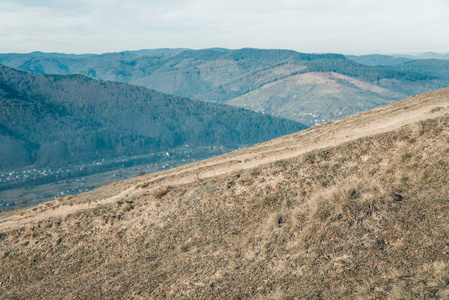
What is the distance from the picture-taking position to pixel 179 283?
13.7m

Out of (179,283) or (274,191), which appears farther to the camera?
(274,191)

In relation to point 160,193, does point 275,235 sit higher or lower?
higher

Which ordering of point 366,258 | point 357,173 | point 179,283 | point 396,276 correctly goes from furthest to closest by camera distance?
point 357,173 → point 179,283 → point 366,258 → point 396,276

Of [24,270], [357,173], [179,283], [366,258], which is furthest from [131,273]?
[357,173]

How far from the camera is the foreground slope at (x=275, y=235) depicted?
1150 cm

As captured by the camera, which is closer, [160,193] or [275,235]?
[275,235]

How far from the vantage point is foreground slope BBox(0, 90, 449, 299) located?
11.5 m

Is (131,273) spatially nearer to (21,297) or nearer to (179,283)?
(179,283)

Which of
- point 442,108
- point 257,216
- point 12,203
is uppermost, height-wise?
point 442,108

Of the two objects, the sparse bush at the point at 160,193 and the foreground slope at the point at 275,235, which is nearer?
the foreground slope at the point at 275,235

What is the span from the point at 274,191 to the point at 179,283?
8.07 meters

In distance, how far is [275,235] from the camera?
15.0 m

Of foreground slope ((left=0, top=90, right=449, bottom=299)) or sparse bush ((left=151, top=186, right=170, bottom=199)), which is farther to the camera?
sparse bush ((left=151, top=186, right=170, bottom=199))

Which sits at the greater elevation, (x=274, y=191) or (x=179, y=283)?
(x=274, y=191)
